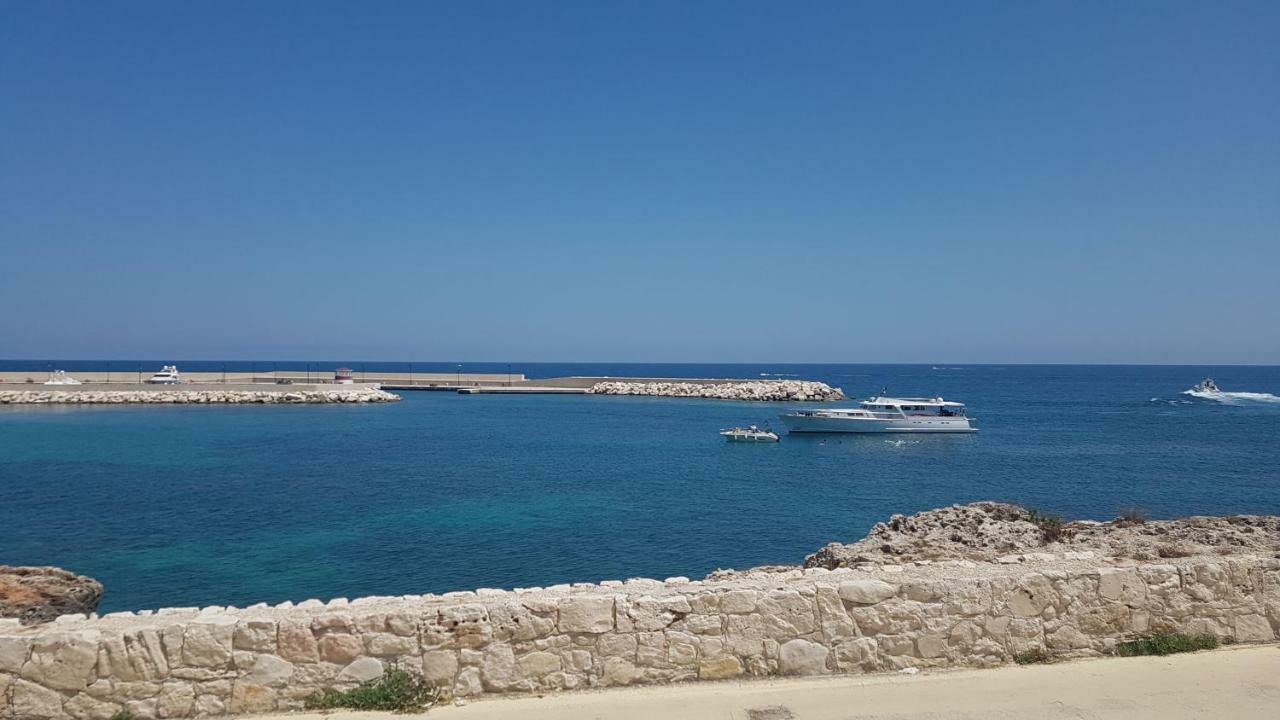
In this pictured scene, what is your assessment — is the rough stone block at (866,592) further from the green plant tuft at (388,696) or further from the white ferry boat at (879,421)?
the white ferry boat at (879,421)

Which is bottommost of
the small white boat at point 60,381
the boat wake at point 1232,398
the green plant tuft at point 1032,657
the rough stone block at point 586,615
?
the boat wake at point 1232,398

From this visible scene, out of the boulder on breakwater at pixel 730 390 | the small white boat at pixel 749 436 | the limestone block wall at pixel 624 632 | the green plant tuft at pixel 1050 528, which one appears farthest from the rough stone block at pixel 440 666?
the boulder on breakwater at pixel 730 390

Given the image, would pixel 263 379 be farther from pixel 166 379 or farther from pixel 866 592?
pixel 866 592

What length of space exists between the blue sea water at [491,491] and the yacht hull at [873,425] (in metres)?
1.49

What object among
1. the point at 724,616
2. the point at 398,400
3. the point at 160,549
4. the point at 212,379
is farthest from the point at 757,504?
the point at 212,379

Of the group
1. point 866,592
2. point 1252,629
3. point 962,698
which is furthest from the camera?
point 1252,629

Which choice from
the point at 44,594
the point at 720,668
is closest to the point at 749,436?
the point at 44,594

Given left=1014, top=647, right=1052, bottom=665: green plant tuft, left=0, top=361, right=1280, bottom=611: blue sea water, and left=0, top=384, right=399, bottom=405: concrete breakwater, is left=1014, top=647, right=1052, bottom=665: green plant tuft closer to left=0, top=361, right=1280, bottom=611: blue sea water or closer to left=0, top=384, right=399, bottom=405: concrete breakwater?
left=0, top=361, right=1280, bottom=611: blue sea water

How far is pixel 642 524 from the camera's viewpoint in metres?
21.3

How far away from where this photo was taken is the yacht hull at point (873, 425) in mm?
49156

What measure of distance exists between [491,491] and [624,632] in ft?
68.2

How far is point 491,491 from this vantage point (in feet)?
86.1

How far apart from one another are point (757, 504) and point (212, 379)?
260ft

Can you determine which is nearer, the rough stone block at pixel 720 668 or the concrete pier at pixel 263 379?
the rough stone block at pixel 720 668
